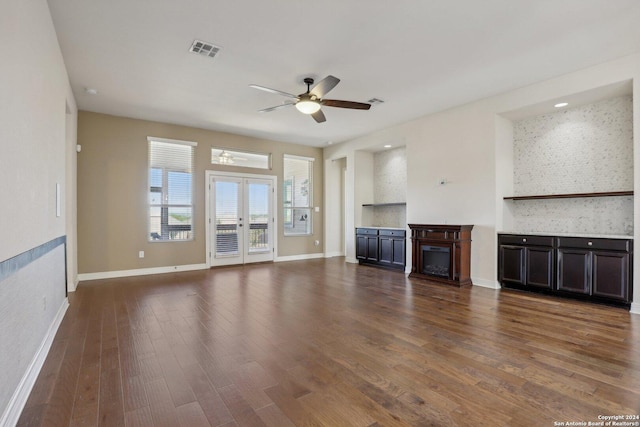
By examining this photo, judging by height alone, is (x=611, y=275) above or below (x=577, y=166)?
below

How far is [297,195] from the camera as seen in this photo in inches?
336

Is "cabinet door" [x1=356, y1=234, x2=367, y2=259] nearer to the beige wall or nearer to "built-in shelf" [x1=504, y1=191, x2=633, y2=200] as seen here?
"built-in shelf" [x1=504, y1=191, x2=633, y2=200]

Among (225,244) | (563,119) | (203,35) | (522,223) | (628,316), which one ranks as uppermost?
(203,35)

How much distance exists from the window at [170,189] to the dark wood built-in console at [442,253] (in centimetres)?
468

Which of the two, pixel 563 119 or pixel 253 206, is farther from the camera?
pixel 253 206

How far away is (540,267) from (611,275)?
767mm

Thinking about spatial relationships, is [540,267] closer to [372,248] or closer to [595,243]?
[595,243]

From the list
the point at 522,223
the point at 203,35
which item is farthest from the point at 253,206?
the point at 522,223

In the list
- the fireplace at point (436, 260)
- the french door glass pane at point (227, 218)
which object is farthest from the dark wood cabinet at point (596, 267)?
the french door glass pane at point (227, 218)

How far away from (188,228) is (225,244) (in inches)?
35.4

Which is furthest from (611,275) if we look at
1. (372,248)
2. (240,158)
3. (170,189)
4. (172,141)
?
(172,141)

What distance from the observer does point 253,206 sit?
7699mm

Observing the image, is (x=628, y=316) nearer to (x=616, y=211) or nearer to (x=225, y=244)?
(x=616, y=211)

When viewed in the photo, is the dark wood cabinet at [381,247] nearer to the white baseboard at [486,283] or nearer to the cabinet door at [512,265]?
the white baseboard at [486,283]
